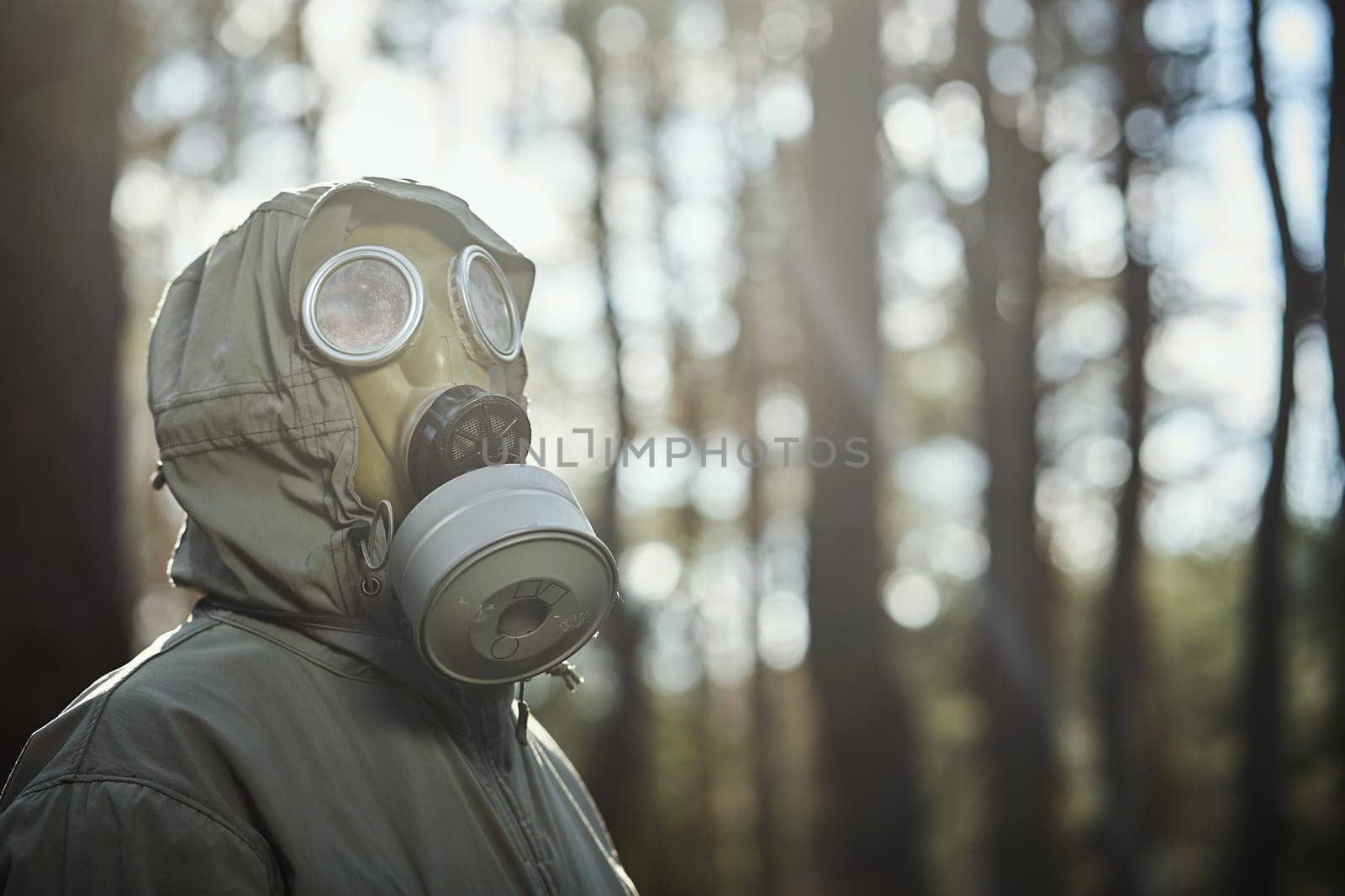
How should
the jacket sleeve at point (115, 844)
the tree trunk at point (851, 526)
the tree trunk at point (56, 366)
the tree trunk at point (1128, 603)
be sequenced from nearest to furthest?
the jacket sleeve at point (115, 844) < the tree trunk at point (56, 366) < the tree trunk at point (851, 526) < the tree trunk at point (1128, 603)

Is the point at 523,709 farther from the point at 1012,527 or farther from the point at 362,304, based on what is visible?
the point at 1012,527

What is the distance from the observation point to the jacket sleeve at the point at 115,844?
149 cm

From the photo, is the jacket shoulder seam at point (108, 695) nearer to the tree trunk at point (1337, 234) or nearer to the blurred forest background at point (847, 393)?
the blurred forest background at point (847, 393)

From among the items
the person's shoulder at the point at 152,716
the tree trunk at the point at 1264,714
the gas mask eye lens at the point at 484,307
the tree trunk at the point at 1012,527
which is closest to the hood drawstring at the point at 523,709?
the person's shoulder at the point at 152,716

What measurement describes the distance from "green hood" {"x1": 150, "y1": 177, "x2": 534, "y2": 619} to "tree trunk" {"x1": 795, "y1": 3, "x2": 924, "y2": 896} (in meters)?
6.16

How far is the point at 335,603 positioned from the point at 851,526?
640 centimetres

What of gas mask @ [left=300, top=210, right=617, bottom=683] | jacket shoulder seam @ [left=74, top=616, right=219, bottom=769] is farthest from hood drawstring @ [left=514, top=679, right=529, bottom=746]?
jacket shoulder seam @ [left=74, top=616, right=219, bottom=769]

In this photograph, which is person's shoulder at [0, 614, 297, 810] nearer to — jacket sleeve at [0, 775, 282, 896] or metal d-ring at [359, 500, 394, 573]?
jacket sleeve at [0, 775, 282, 896]

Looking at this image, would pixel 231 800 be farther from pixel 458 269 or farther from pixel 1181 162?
pixel 1181 162

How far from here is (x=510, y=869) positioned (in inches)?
75.1

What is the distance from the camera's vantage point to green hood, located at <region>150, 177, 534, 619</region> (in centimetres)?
192

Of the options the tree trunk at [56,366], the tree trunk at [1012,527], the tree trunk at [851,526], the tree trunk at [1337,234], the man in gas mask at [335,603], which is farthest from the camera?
the tree trunk at [1012,527]

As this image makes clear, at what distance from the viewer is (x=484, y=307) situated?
227 cm

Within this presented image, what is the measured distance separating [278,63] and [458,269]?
10.2 meters
